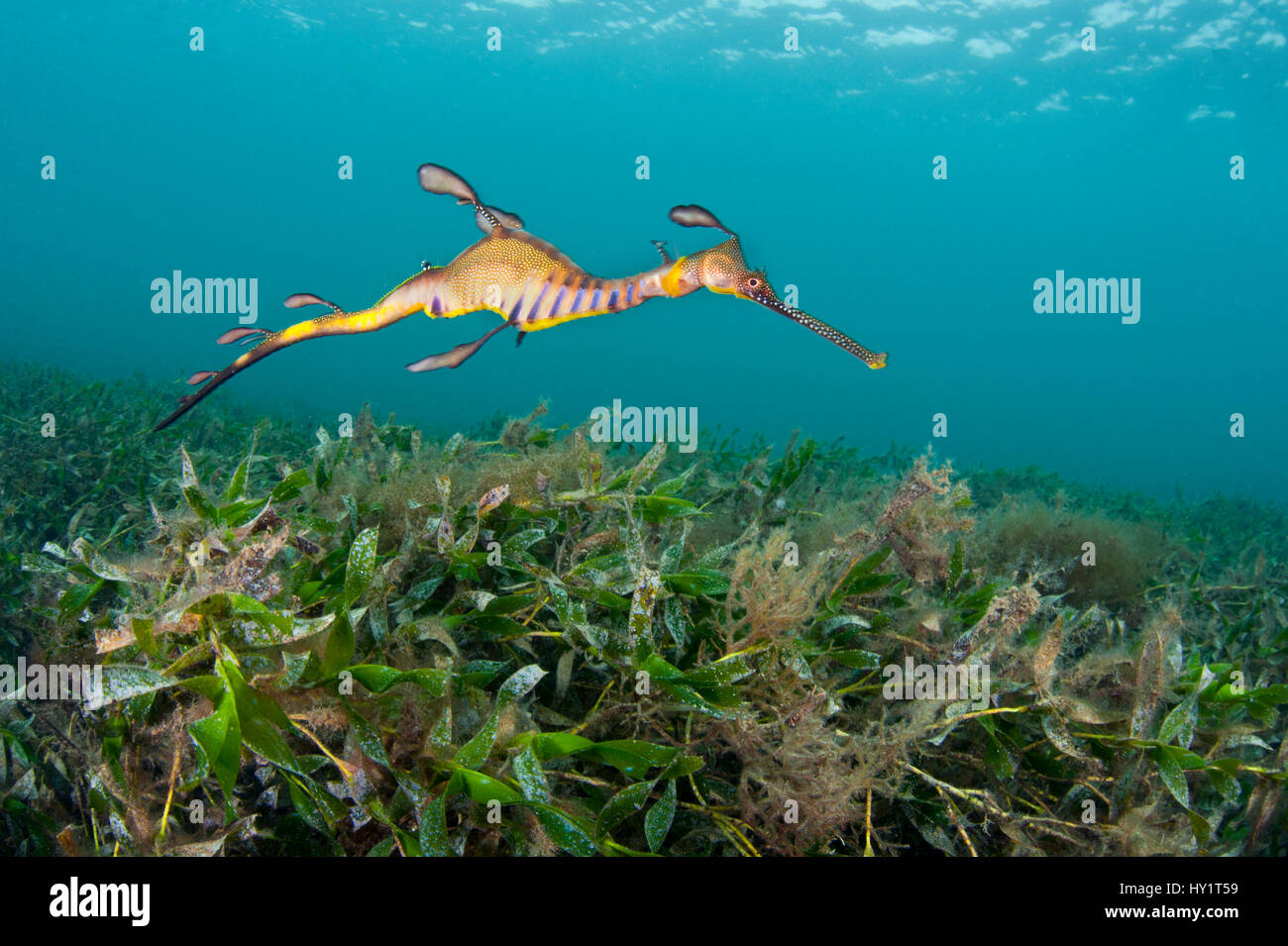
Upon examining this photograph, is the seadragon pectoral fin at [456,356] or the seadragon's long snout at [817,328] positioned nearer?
the seadragon's long snout at [817,328]

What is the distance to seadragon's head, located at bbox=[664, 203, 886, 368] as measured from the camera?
1.78 meters

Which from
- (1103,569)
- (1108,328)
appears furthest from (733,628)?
(1108,328)

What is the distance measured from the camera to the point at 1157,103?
45469 millimetres

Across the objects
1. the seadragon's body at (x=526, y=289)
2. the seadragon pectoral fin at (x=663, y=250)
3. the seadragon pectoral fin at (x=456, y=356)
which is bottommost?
the seadragon pectoral fin at (x=456, y=356)

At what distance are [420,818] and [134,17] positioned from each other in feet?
346

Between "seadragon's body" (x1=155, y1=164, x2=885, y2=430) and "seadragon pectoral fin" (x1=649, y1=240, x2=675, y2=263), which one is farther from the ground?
"seadragon pectoral fin" (x1=649, y1=240, x2=675, y2=263)

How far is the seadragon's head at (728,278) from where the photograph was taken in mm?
1779

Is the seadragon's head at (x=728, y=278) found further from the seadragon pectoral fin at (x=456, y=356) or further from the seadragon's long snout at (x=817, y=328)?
the seadragon pectoral fin at (x=456, y=356)

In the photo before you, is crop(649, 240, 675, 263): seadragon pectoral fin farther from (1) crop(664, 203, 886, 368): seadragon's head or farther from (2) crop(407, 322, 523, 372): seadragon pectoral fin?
(2) crop(407, 322, 523, 372): seadragon pectoral fin

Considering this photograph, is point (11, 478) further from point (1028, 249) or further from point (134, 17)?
point (1028, 249)

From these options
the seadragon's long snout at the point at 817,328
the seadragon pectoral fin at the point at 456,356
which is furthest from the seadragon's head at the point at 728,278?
the seadragon pectoral fin at the point at 456,356

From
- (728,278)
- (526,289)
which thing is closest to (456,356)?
(526,289)

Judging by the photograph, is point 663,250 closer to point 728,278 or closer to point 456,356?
point 728,278

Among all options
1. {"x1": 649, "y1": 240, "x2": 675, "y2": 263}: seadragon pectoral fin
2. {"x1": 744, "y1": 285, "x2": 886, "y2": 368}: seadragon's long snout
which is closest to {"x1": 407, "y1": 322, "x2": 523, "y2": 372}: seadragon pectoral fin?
{"x1": 649, "y1": 240, "x2": 675, "y2": 263}: seadragon pectoral fin
